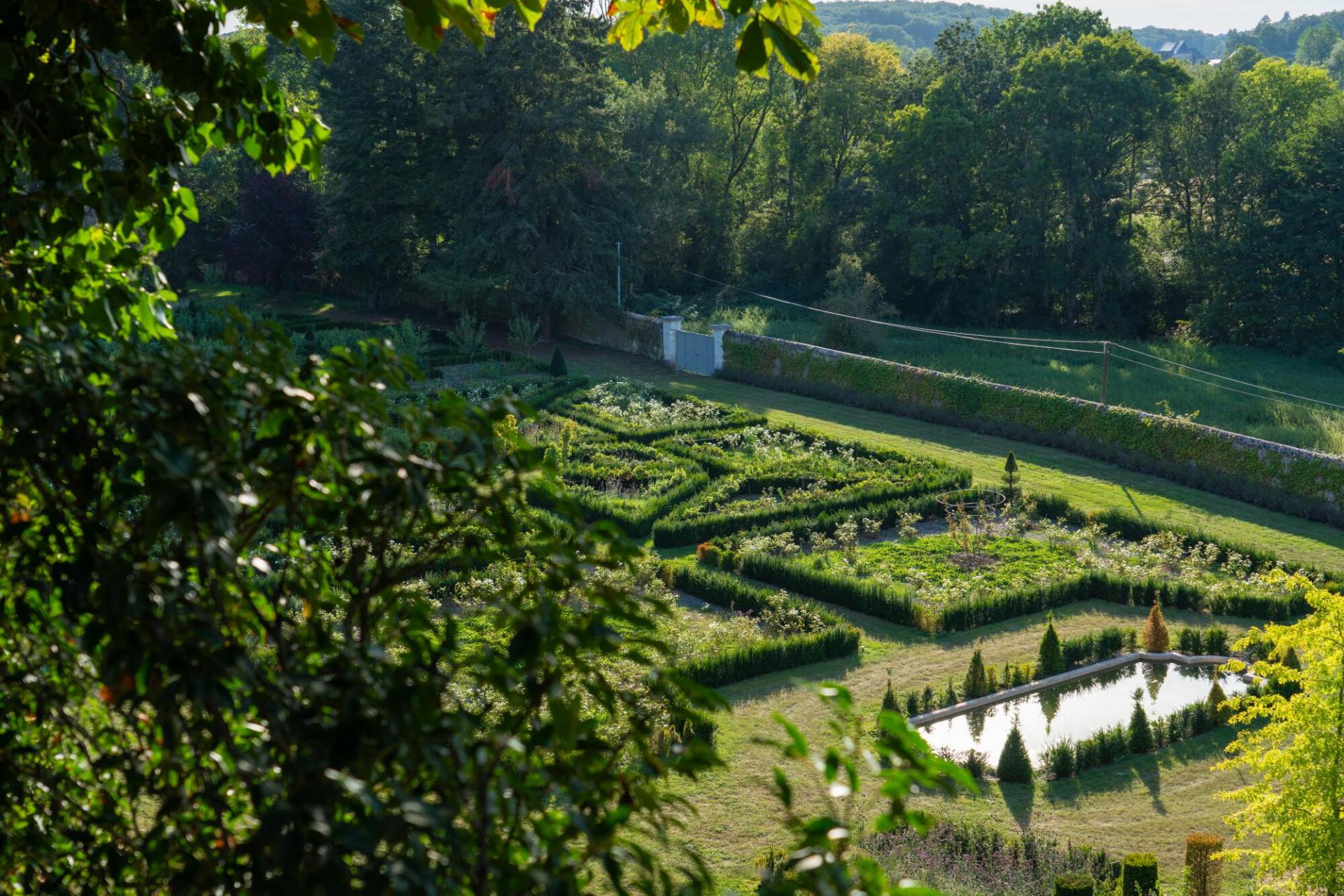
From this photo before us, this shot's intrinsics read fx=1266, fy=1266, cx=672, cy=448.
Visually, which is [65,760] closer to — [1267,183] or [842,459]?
[842,459]

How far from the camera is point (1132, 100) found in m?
33.1

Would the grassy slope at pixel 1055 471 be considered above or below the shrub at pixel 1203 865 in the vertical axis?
above

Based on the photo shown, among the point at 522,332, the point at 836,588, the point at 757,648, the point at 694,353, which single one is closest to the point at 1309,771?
the point at 757,648

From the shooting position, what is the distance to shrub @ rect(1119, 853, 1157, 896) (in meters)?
7.78

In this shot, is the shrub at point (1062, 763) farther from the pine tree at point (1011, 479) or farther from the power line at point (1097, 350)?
the power line at point (1097, 350)

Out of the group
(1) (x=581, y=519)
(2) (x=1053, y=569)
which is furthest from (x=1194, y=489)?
(1) (x=581, y=519)

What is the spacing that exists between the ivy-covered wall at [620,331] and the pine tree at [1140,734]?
18.3 m

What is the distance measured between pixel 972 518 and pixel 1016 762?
7.31 metres

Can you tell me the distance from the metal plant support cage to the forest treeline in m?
12.3

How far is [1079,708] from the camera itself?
11523 millimetres

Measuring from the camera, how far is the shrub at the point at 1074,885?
7621 mm

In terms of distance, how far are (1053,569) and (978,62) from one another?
26.2 m

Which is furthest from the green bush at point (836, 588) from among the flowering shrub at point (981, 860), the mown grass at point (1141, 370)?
the mown grass at point (1141, 370)

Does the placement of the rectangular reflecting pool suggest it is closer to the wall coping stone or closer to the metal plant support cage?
the metal plant support cage
